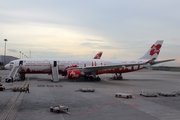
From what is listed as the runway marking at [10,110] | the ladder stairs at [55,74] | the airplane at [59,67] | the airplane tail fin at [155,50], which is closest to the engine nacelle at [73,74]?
the airplane at [59,67]

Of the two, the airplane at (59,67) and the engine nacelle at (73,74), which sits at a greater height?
the airplane at (59,67)

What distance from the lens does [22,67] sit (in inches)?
1296

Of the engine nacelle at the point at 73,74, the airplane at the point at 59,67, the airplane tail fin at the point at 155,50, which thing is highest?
the airplane tail fin at the point at 155,50

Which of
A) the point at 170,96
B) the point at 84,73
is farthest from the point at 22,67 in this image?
the point at 170,96

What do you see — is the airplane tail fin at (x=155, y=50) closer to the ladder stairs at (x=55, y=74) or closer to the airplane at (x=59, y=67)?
the airplane at (x=59, y=67)

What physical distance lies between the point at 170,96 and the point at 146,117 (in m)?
9.11

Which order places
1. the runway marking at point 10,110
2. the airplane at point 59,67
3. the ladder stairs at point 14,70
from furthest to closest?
the airplane at point 59,67 → the ladder stairs at point 14,70 → the runway marking at point 10,110

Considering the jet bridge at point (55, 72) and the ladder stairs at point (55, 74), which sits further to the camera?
the jet bridge at point (55, 72)

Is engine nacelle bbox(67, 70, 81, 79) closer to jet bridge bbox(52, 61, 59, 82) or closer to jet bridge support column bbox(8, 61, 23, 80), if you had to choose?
jet bridge bbox(52, 61, 59, 82)

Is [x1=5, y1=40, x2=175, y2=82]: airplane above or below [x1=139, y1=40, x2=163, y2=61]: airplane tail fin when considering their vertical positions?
below

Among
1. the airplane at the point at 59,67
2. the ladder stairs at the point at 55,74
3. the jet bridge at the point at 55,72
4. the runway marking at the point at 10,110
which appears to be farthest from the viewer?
the airplane at the point at 59,67

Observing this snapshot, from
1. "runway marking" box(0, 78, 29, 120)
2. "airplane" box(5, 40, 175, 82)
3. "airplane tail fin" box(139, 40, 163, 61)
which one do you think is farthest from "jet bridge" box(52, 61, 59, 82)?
"airplane tail fin" box(139, 40, 163, 61)

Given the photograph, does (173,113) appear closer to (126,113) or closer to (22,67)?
(126,113)

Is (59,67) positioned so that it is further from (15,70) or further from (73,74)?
(15,70)
